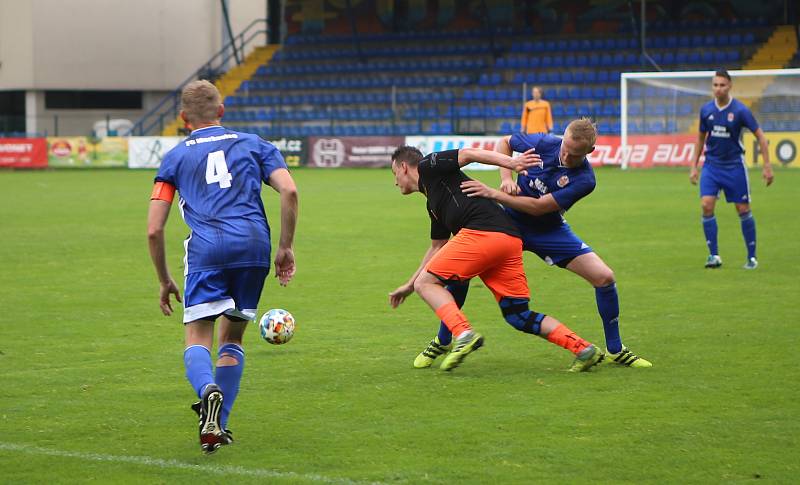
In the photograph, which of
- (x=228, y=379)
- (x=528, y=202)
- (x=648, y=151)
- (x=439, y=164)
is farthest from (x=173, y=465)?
(x=648, y=151)

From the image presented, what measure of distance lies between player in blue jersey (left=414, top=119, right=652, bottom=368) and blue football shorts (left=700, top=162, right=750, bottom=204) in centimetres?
555

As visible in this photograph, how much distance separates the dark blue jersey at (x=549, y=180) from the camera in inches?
294

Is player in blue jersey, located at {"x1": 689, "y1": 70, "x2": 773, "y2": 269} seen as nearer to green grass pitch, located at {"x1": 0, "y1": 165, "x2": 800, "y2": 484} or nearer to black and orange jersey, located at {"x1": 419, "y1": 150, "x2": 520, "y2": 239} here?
green grass pitch, located at {"x1": 0, "y1": 165, "x2": 800, "y2": 484}

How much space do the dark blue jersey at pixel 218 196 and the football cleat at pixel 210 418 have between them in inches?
24.1

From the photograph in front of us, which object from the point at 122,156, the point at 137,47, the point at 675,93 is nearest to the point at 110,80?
the point at 137,47

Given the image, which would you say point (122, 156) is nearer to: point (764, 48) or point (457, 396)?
point (764, 48)

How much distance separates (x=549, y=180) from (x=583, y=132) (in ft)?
1.66

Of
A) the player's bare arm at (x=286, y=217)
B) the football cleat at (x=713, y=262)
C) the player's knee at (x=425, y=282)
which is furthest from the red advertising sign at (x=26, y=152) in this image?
the player's bare arm at (x=286, y=217)

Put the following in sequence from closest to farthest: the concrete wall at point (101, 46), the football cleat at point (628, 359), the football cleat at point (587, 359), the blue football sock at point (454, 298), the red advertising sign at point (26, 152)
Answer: the football cleat at point (587, 359) < the football cleat at point (628, 359) < the blue football sock at point (454, 298) < the red advertising sign at point (26, 152) < the concrete wall at point (101, 46)

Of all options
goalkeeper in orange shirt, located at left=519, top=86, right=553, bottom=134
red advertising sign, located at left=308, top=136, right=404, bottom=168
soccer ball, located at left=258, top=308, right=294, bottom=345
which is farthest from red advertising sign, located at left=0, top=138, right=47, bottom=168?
soccer ball, located at left=258, top=308, right=294, bottom=345

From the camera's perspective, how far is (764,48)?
3803 cm

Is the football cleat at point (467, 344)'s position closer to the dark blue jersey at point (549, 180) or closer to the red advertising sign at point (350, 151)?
the dark blue jersey at point (549, 180)

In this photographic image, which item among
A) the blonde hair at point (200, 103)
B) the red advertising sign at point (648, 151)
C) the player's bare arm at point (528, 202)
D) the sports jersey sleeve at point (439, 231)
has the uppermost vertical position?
the blonde hair at point (200, 103)

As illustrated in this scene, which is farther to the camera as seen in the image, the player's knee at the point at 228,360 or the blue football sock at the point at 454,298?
the blue football sock at the point at 454,298
